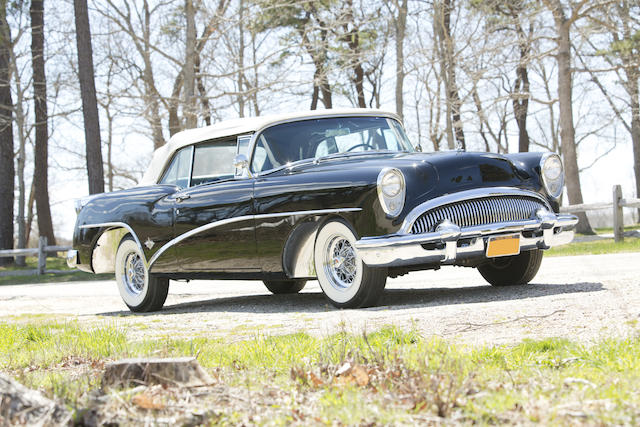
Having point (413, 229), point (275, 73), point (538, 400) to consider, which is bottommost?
point (538, 400)

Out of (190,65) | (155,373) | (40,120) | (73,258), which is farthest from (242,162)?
(40,120)

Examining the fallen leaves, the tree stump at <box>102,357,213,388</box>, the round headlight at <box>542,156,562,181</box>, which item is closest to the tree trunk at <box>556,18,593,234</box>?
the round headlight at <box>542,156,562,181</box>

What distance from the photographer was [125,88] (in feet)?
75.9

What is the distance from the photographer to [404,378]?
3.14m

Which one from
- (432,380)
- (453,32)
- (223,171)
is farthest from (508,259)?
(453,32)

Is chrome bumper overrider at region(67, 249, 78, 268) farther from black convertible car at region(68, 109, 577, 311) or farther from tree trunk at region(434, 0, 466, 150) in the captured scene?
tree trunk at region(434, 0, 466, 150)

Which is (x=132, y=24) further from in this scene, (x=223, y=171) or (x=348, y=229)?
(x=348, y=229)

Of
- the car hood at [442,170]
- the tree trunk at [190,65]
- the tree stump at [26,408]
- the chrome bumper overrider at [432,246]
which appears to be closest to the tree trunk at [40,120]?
the tree trunk at [190,65]

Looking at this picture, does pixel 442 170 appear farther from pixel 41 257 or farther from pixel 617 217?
pixel 41 257

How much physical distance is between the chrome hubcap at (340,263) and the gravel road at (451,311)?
33 centimetres

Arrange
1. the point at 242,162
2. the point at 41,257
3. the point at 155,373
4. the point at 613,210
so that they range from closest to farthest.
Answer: the point at 155,373
the point at 242,162
the point at 613,210
the point at 41,257

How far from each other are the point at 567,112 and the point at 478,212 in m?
16.7

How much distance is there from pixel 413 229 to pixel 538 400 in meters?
3.29

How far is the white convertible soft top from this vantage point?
746 cm
